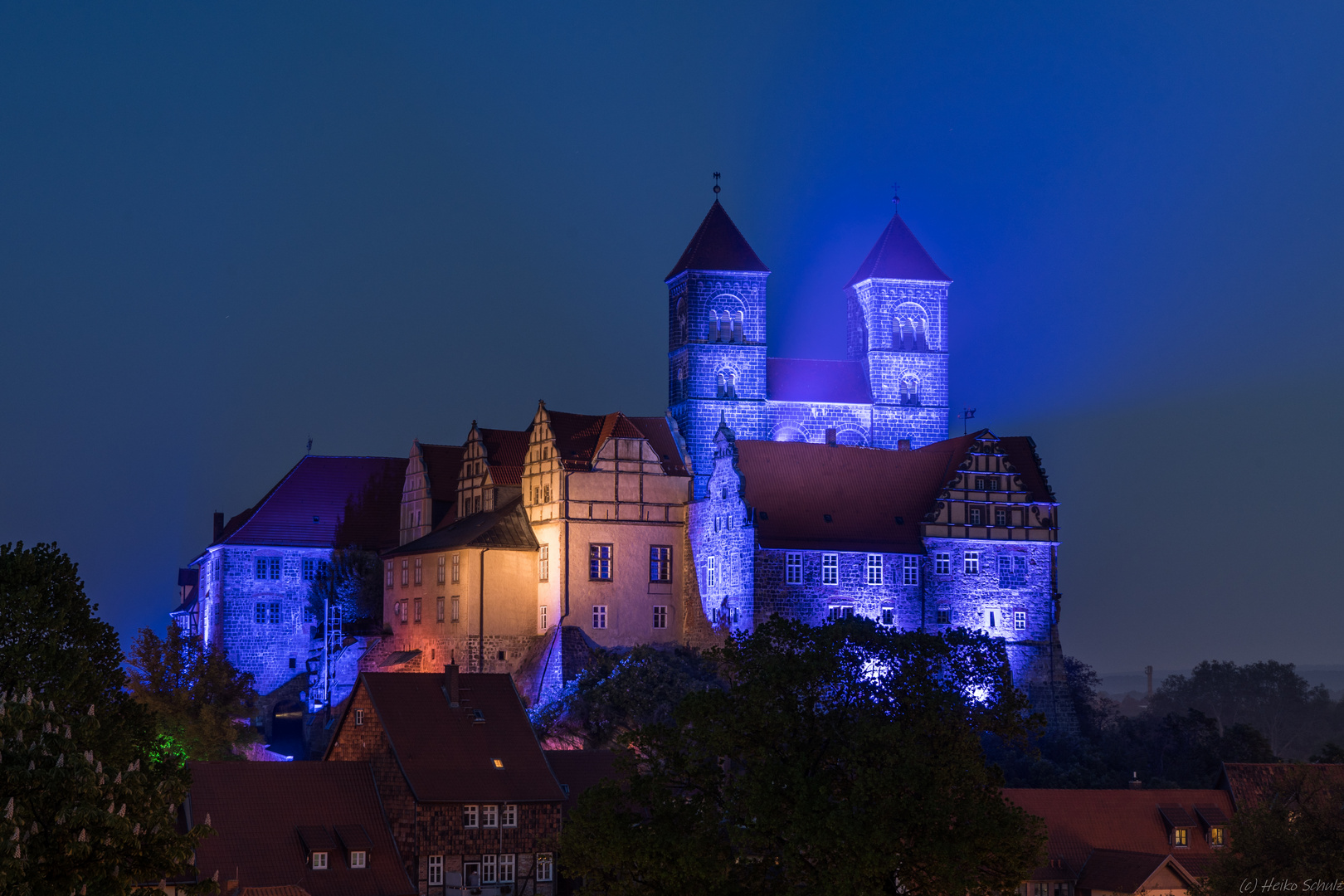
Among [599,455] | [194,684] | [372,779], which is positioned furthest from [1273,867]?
[194,684]

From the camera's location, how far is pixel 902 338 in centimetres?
9506

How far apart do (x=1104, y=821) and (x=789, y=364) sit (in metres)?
34.9

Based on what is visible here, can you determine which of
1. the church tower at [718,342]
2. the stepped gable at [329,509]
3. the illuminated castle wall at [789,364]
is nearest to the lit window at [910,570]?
the illuminated castle wall at [789,364]

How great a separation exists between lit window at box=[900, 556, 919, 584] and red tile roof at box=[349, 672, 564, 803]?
66.8ft

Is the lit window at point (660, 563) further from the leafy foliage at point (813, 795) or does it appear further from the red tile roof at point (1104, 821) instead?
the leafy foliage at point (813, 795)

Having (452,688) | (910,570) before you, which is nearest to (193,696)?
(452,688)

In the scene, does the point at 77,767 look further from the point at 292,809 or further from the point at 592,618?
the point at 592,618

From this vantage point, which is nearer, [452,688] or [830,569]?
[452,688]

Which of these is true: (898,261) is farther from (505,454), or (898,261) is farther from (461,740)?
(461,740)

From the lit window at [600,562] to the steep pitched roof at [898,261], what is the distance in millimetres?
24035

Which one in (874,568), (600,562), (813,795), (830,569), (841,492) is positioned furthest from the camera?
(841,492)

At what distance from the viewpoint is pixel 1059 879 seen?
61562mm

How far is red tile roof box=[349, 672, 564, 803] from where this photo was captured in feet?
185

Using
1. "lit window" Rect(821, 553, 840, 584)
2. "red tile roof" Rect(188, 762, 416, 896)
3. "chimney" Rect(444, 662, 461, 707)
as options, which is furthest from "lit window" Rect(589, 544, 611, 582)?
"red tile roof" Rect(188, 762, 416, 896)
